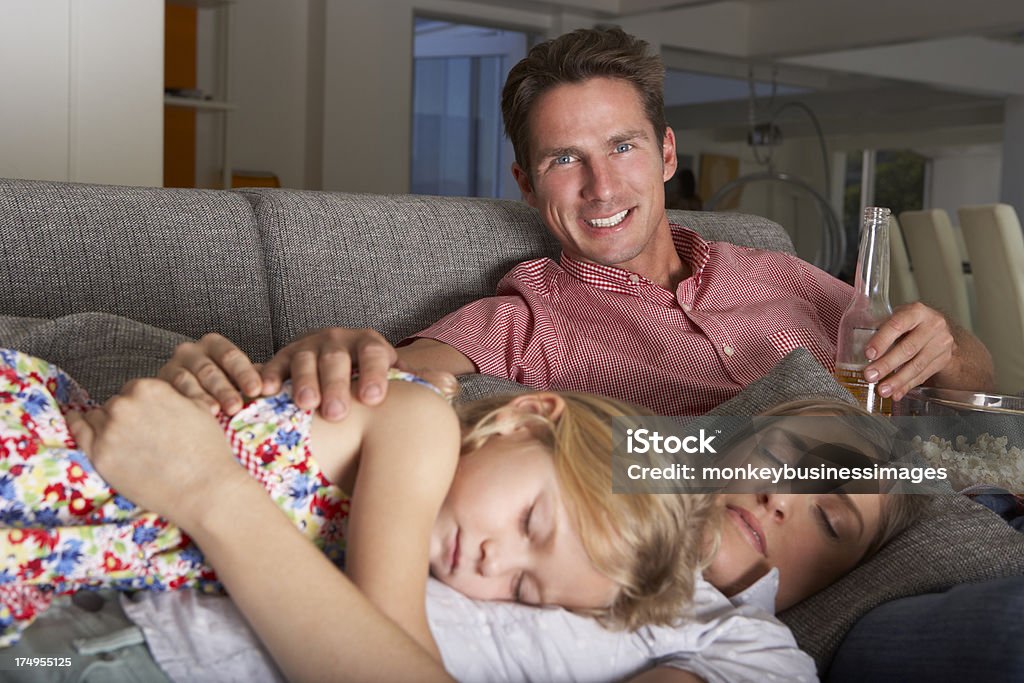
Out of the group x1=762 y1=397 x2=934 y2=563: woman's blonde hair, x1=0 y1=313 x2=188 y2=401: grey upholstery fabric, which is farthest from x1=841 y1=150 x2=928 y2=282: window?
x1=0 y1=313 x2=188 y2=401: grey upholstery fabric

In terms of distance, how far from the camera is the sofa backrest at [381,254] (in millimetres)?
1773

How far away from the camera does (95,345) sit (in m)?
1.43

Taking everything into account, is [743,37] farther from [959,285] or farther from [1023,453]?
[1023,453]

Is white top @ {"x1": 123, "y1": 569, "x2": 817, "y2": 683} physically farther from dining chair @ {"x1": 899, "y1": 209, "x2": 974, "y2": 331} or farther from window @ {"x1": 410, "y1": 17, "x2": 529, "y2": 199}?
window @ {"x1": 410, "y1": 17, "x2": 529, "y2": 199}

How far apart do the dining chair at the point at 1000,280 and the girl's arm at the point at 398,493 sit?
361 centimetres

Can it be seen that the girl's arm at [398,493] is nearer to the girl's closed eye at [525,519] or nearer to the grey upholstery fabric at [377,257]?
the girl's closed eye at [525,519]

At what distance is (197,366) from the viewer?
3.51 feet

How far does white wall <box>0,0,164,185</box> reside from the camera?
2.73 m

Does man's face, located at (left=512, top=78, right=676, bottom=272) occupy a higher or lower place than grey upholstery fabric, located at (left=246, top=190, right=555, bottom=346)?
higher

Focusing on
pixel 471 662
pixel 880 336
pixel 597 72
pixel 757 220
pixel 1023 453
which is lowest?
pixel 471 662

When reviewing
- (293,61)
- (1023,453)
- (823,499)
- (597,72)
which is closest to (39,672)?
(823,499)

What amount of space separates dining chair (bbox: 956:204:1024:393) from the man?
2.44 metres

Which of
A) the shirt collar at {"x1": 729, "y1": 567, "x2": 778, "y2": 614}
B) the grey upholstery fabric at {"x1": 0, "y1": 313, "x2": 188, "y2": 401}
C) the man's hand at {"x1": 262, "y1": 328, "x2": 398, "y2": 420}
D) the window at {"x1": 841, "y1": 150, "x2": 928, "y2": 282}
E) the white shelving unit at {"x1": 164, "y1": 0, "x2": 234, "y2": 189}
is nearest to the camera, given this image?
the man's hand at {"x1": 262, "y1": 328, "x2": 398, "y2": 420}

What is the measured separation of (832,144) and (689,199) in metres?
6.55
